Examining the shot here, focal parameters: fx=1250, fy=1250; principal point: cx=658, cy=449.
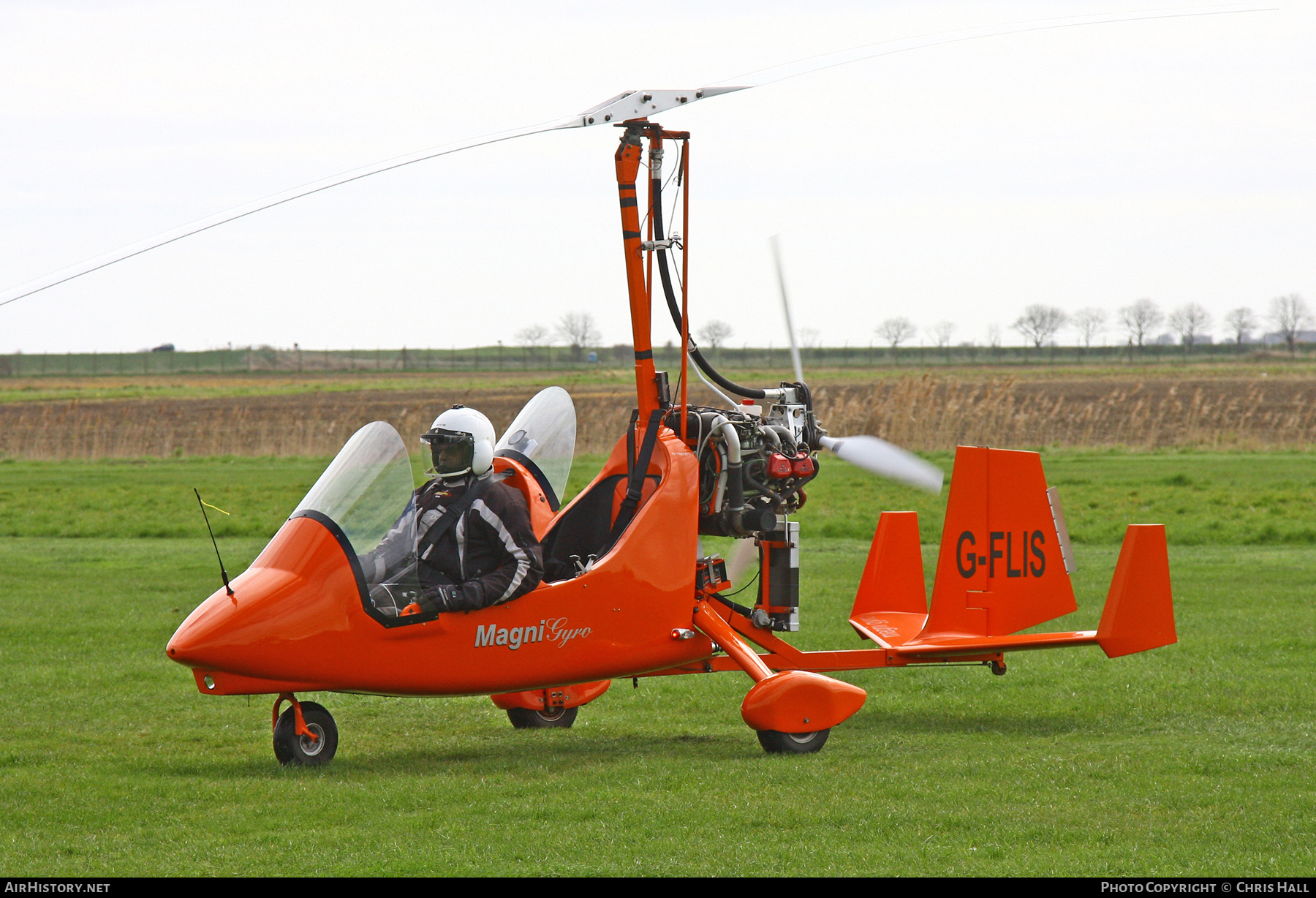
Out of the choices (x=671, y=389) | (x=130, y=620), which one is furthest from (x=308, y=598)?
(x=130, y=620)

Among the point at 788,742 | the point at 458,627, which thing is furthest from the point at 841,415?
the point at 458,627

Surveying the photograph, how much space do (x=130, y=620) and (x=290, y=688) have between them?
233 inches

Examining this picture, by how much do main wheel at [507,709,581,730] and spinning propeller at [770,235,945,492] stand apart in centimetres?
235

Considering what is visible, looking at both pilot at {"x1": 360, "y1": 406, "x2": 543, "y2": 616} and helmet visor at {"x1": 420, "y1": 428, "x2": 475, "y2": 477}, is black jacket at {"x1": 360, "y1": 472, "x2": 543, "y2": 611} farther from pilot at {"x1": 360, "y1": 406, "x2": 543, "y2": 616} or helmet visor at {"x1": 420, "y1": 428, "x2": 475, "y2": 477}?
helmet visor at {"x1": 420, "y1": 428, "x2": 475, "y2": 477}

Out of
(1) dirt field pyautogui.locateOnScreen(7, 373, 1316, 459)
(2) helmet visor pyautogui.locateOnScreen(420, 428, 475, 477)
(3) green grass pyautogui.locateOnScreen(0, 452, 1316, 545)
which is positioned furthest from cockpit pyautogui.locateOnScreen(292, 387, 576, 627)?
(1) dirt field pyautogui.locateOnScreen(7, 373, 1316, 459)

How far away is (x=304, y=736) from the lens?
21.6 feet

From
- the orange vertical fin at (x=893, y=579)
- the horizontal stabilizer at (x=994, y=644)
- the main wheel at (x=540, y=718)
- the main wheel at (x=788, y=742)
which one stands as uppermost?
the orange vertical fin at (x=893, y=579)

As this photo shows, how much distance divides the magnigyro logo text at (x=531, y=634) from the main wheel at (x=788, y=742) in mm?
1127

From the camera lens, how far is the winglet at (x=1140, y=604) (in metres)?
7.31

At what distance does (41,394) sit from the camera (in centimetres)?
5762

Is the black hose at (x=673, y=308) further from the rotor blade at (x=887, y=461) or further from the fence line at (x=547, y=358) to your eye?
the fence line at (x=547, y=358)

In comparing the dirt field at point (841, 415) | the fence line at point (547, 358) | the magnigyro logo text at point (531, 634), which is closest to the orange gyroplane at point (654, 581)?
the magnigyro logo text at point (531, 634)

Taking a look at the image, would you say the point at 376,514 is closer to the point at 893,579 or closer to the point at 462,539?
the point at 462,539

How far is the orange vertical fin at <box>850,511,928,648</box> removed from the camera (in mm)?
8625
